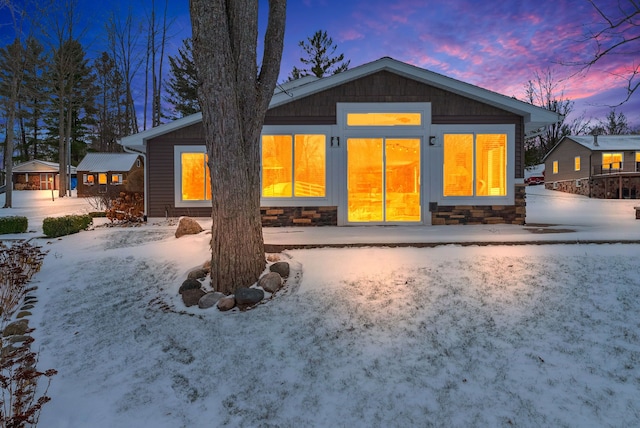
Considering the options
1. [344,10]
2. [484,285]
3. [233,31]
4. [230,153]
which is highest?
[344,10]

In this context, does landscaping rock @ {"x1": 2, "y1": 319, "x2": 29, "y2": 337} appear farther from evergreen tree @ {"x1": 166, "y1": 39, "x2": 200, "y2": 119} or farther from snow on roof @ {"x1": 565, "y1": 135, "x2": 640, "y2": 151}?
snow on roof @ {"x1": 565, "y1": 135, "x2": 640, "y2": 151}

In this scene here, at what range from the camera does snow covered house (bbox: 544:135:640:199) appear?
19.3 metres

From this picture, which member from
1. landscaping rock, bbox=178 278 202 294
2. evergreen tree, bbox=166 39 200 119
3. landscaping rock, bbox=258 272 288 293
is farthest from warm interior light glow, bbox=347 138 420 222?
evergreen tree, bbox=166 39 200 119

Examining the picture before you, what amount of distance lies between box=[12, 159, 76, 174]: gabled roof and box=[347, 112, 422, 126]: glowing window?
35441 mm

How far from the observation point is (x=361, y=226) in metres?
8.79

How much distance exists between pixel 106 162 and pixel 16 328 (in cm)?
2885

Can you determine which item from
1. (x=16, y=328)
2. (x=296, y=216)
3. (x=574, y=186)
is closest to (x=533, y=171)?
(x=574, y=186)

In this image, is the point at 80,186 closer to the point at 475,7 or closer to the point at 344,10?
the point at 344,10

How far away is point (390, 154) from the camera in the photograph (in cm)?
888

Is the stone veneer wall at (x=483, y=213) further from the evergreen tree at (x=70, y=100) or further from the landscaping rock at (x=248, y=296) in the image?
the evergreen tree at (x=70, y=100)

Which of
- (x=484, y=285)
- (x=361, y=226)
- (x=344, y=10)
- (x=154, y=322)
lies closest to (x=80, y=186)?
(x=344, y=10)

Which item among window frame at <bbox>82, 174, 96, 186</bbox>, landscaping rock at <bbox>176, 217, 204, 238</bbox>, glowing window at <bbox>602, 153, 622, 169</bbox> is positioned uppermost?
glowing window at <bbox>602, 153, 622, 169</bbox>

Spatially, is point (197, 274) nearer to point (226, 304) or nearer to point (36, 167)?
point (226, 304)

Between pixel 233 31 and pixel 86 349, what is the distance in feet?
13.0
